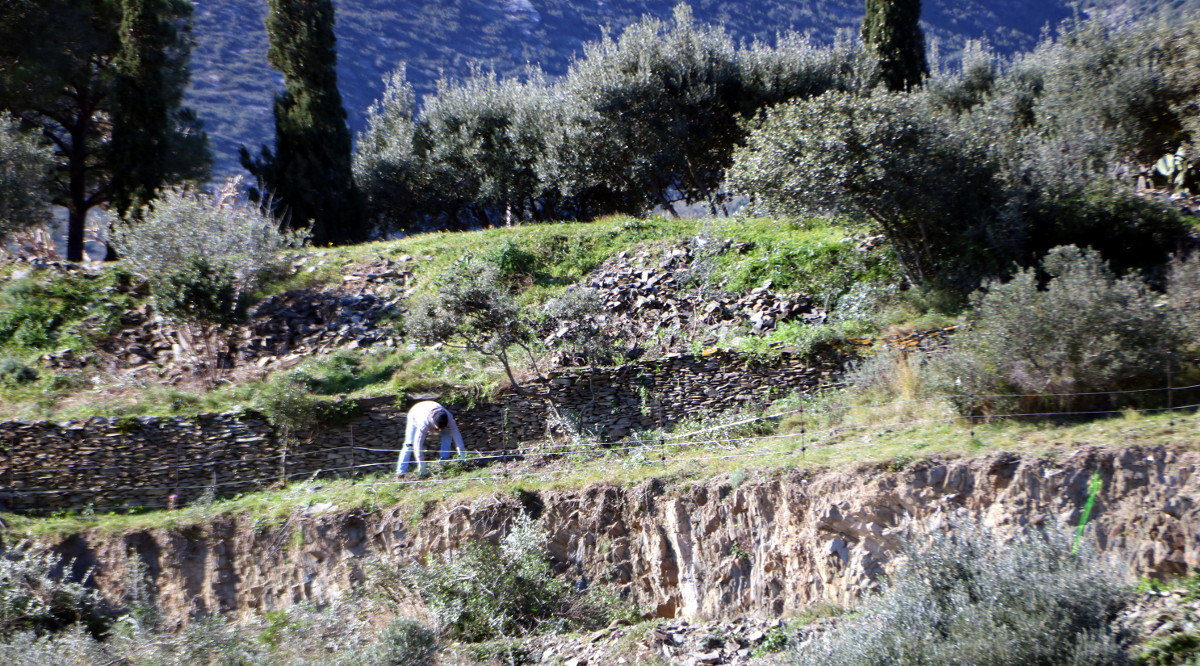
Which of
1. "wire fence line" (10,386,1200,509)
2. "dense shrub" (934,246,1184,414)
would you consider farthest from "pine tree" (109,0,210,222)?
"dense shrub" (934,246,1184,414)

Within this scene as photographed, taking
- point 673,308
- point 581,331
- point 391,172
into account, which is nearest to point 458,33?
point 391,172

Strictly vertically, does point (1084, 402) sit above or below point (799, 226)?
below

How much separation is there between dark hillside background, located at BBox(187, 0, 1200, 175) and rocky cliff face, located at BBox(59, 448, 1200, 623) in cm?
4753

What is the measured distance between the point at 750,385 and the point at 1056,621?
765cm

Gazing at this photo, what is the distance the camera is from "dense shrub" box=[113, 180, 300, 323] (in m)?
15.8

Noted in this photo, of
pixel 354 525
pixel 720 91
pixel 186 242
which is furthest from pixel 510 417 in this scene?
pixel 720 91

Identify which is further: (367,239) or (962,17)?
(962,17)

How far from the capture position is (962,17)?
82312mm

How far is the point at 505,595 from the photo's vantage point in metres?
10.7

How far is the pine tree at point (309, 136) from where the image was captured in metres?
23.1

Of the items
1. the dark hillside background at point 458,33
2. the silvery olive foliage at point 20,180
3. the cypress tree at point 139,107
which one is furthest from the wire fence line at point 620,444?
the dark hillside background at point 458,33

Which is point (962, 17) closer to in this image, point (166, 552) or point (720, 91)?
point (720, 91)

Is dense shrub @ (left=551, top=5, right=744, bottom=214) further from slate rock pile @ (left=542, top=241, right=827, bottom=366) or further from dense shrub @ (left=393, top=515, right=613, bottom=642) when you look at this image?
dense shrub @ (left=393, top=515, right=613, bottom=642)

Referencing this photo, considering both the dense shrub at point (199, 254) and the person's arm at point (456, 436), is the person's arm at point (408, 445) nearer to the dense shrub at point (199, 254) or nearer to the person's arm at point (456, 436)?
the person's arm at point (456, 436)
